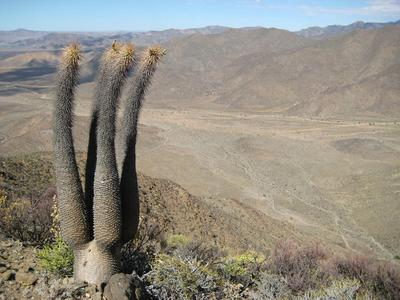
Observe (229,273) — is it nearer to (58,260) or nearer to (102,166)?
(58,260)

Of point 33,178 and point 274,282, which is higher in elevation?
point 274,282

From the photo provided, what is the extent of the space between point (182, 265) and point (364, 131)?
166 ft

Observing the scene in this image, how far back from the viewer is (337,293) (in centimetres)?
745

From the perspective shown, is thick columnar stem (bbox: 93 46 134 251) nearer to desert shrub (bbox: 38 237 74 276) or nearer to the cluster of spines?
the cluster of spines

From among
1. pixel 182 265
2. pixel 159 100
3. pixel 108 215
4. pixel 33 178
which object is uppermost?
pixel 108 215

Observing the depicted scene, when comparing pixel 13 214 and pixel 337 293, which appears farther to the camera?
pixel 13 214

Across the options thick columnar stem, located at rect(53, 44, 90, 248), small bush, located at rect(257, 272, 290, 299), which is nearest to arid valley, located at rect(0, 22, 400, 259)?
thick columnar stem, located at rect(53, 44, 90, 248)

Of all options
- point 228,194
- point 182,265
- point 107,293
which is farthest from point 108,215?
point 228,194

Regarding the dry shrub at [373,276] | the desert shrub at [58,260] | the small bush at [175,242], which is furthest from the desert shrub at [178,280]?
the dry shrub at [373,276]

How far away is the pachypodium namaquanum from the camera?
6.18 meters

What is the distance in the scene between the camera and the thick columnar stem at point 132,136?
650 centimetres

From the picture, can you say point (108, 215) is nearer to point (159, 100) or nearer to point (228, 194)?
point (228, 194)

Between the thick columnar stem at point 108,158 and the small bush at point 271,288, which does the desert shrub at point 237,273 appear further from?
the thick columnar stem at point 108,158

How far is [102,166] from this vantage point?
618 cm
